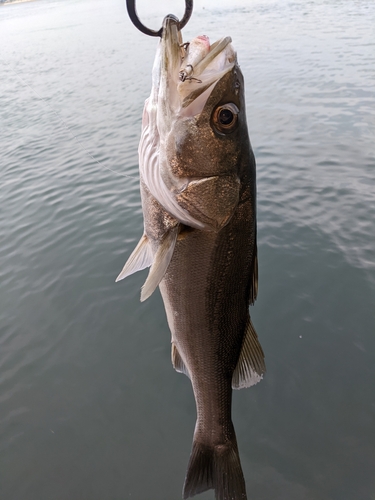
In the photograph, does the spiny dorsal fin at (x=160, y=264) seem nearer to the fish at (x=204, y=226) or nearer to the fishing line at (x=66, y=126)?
the fish at (x=204, y=226)

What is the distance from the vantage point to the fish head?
5.52ft

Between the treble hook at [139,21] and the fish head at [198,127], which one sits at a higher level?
the treble hook at [139,21]

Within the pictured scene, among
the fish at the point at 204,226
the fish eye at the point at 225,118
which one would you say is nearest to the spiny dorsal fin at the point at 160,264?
the fish at the point at 204,226

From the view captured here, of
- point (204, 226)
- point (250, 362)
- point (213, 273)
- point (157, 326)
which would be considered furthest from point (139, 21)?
point (157, 326)

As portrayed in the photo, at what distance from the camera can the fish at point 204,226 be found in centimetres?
171

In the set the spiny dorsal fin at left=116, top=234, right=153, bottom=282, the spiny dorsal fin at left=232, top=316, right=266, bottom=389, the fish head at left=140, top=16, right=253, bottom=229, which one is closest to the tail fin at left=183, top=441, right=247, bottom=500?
the spiny dorsal fin at left=232, top=316, right=266, bottom=389

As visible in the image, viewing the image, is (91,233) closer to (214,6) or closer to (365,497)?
(365,497)

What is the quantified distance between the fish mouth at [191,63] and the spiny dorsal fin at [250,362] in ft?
4.20

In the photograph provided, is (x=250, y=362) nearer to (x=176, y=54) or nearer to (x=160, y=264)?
(x=160, y=264)

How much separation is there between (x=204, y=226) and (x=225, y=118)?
503 mm

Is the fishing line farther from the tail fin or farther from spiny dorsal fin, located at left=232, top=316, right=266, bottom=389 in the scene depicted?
the tail fin

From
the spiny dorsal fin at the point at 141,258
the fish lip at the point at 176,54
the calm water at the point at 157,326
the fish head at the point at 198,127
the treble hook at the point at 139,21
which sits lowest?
the calm water at the point at 157,326

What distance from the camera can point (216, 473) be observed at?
7.52 feet

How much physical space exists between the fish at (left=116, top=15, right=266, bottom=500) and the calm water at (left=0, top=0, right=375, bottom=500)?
4.70 ft
